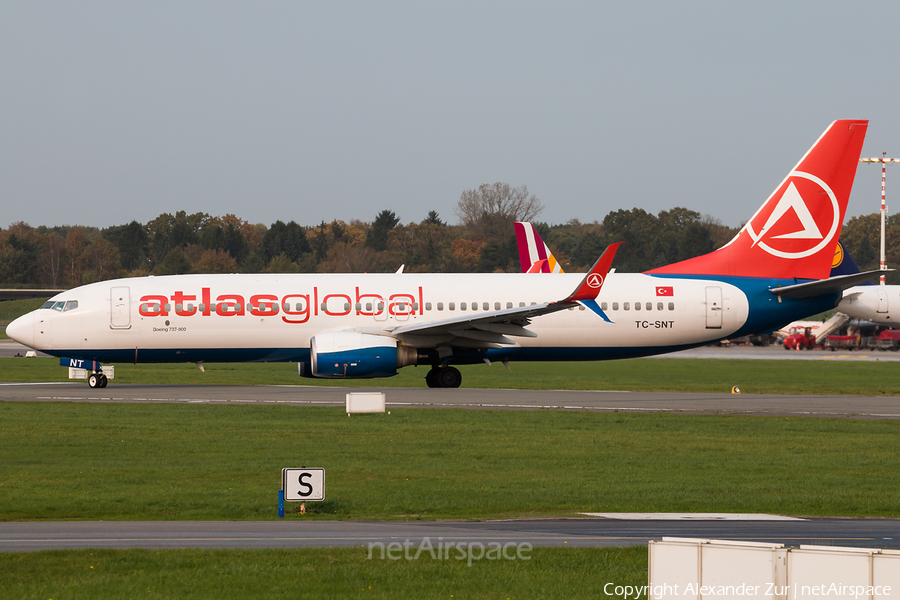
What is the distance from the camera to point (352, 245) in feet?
534

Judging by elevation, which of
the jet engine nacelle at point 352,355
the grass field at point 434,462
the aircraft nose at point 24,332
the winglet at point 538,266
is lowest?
the grass field at point 434,462

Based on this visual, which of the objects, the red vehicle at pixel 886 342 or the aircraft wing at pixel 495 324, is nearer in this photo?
the aircraft wing at pixel 495 324

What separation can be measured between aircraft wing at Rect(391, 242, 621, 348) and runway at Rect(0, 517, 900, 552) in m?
20.0

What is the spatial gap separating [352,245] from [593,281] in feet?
425

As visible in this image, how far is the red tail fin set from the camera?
40844mm

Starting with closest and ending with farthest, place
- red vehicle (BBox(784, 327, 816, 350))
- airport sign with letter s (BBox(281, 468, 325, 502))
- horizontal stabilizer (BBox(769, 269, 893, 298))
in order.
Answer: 1. airport sign with letter s (BBox(281, 468, 325, 502))
2. horizontal stabilizer (BBox(769, 269, 893, 298))
3. red vehicle (BBox(784, 327, 816, 350))

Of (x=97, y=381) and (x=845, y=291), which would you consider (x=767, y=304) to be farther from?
(x=97, y=381)

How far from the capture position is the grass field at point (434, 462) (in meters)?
16.4

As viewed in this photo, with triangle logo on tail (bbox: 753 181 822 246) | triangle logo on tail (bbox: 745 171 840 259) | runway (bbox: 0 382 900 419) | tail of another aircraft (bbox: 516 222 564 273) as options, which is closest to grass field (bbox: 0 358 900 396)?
runway (bbox: 0 382 900 419)

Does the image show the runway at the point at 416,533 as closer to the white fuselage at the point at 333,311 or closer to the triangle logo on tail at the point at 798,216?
the white fuselage at the point at 333,311

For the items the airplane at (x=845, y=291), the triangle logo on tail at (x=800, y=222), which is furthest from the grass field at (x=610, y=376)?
the triangle logo on tail at (x=800, y=222)

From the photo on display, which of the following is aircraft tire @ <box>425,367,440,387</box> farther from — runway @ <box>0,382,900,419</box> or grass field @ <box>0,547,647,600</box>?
grass field @ <box>0,547,647,600</box>

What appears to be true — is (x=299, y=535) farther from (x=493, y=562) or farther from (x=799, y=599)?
(x=799, y=599)

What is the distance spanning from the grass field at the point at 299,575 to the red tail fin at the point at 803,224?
3003cm
